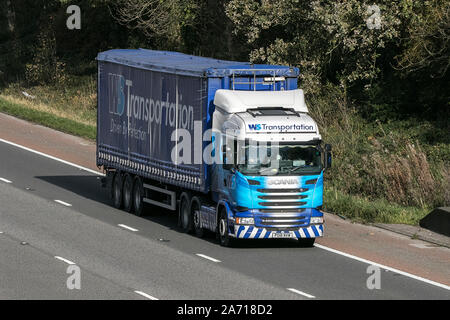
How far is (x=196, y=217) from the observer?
25.8 meters

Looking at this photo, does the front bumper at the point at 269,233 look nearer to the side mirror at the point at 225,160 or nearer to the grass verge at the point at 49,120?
the side mirror at the point at 225,160

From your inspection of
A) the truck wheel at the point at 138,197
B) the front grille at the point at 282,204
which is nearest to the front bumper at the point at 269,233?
the front grille at the point at 282,204

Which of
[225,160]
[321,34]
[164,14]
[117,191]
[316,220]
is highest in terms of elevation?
[164,14]

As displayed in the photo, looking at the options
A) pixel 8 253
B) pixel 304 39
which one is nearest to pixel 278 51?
pixel 304 39

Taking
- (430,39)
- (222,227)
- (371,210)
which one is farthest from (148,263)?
(430,39)

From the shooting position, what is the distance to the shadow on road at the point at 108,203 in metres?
25.1

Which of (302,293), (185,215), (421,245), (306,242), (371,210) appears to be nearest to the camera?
(302,293)

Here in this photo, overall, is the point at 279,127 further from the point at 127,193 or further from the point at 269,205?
the point at 127,193

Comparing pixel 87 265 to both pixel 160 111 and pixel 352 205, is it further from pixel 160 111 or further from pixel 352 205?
pixel 352 205

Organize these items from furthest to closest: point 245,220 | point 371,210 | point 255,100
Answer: point 371,210
point 255,100
point 245,220

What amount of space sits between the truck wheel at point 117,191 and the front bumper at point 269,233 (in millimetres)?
6408

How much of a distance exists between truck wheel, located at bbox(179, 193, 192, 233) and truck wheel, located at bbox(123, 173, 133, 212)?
2.79 meters

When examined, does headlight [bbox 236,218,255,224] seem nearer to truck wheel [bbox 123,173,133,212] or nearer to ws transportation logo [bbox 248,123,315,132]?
ws transportation logo [bbox 248,123,315,132]

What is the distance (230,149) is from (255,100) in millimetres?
1276
